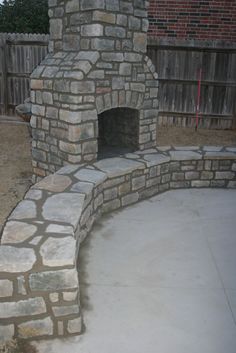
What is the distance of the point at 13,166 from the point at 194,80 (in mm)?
5259

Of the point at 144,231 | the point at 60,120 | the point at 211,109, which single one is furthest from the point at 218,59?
the point at 144,231

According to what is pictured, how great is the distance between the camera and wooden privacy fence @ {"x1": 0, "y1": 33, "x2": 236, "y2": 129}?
916 centimetres

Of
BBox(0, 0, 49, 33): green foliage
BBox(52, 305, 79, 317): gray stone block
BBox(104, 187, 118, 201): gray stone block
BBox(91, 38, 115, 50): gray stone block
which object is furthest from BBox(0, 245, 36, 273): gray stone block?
BBox(0, 0, 49, 33): green foliage

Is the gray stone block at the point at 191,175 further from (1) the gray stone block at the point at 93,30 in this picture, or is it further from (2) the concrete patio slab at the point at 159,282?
(1) the gray stone block at the point at 93,30

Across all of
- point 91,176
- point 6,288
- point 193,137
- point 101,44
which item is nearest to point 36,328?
point 6,288

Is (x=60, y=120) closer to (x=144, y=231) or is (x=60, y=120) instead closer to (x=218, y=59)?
(x=144, y=231)

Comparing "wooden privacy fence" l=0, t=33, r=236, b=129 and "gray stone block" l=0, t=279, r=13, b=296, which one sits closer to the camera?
"gray stone block" l=0, t=279, r=13, b=296

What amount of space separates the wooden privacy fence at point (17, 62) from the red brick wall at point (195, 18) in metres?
3.06

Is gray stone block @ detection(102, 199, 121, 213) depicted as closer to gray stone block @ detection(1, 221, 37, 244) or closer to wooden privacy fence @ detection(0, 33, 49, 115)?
gray stone block @ detection(1, 221, 37, 244)

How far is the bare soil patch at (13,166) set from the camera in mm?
5383

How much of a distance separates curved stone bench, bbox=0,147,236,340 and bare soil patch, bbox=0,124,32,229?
1.16 metres

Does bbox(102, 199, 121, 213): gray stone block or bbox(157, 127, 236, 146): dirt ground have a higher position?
bbox(157, 127, 236, 146): dirt ground

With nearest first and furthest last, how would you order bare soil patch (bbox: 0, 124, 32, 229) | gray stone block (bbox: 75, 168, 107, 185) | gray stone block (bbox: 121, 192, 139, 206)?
gray stone block (bbox: 75, 168, 107, 185) < gray stone block (bbox: 121, 192, 139, 206) < bare soil patch (bbox: 0, 124, 32, 229)

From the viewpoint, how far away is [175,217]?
4840mm
